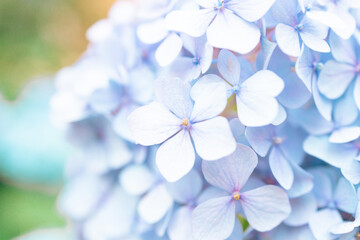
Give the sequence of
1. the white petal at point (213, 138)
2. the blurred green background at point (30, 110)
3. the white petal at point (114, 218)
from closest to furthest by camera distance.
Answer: the white petal at point (213, 138) < the white petal at point (114, 218) < the blurred green background at point (30, 110)

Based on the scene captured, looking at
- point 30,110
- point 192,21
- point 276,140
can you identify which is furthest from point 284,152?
point 30,110

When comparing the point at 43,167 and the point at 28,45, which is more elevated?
the point at 28,45

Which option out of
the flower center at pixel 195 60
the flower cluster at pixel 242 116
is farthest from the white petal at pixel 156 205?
the flower center at pixel 195 60

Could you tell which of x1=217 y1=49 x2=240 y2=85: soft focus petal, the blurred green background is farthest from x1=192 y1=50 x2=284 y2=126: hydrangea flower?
the blurred green background

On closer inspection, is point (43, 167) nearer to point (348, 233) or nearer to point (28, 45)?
point (28, 45)

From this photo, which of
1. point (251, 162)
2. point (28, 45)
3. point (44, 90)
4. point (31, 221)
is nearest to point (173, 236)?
point (251, 162)

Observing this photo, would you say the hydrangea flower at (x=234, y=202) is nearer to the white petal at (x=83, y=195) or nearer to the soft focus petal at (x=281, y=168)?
the soft focus petal at (x=281, y=168)

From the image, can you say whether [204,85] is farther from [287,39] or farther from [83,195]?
[83,195]
